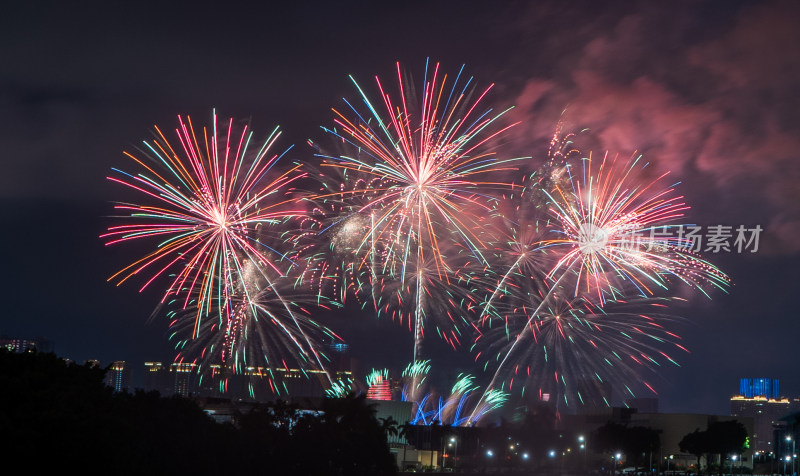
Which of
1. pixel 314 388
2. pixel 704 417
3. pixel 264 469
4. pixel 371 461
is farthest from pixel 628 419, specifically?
pixel 264 469

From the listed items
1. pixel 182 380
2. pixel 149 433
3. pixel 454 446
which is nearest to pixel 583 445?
pixel 454 446

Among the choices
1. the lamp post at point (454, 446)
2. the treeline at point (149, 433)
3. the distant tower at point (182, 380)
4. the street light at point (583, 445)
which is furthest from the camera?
the distant tower at point (182, 380)

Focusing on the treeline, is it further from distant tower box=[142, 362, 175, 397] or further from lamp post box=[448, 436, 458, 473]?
distant tower box=[142, 362, 175, 397]

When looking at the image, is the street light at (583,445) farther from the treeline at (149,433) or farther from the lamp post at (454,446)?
the treeline at (149,433)

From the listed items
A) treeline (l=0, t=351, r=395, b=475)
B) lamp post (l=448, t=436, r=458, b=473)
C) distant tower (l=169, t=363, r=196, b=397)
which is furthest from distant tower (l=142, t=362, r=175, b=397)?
treeline (l=0, t=351, r=395, b=475)

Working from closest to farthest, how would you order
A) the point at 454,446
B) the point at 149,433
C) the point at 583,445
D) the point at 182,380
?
the point at 149,433
the point at 454,446
the point at 583,445
the point at 182,380

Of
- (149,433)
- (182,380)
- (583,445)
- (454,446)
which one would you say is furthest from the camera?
(182,380)

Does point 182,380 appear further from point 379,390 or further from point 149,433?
point 149,433

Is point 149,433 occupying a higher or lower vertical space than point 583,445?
higher

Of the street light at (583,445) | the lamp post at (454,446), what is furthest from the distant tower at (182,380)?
the street light at (583,445)
